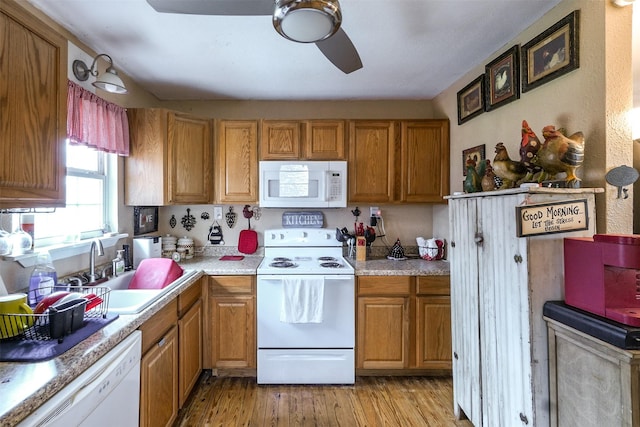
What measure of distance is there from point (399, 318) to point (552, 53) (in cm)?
195

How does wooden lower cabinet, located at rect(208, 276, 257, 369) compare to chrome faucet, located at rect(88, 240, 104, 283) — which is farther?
wooden lower cabinet, located at rect(208, 276, 257, 369)

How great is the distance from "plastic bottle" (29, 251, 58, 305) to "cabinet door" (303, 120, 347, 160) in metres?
1.93

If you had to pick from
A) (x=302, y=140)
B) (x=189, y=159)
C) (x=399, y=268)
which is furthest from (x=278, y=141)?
(x=399, y=268)

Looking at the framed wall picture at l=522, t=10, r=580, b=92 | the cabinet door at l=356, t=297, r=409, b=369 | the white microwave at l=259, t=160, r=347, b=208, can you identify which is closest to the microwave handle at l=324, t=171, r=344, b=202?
the white microwave at l=259, t=160, r=347, b=208

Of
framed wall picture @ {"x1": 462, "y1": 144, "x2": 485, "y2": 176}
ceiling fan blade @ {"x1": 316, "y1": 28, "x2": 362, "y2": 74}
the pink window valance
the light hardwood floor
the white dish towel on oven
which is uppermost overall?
ceiling fan blade @ {"x1": 316, "y1": 28, "x2": 362, "y2": 74}

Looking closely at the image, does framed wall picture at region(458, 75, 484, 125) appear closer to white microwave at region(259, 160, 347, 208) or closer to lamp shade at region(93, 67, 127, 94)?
white microwave at region(259, 160, 347, 208)

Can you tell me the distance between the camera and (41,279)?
1.42m

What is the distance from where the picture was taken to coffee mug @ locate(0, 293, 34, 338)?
3.42 feet

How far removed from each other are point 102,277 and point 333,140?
2027 mm

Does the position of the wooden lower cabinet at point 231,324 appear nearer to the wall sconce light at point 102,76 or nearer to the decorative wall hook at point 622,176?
the wall sconce light at point 102,76

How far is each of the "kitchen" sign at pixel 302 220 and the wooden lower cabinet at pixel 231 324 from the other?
0.73 meters

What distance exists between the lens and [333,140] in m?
2.71

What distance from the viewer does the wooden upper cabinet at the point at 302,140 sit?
269 cm

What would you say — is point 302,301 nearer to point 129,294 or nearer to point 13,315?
point 129,294
